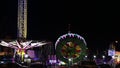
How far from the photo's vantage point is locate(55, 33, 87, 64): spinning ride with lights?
27.9 meters

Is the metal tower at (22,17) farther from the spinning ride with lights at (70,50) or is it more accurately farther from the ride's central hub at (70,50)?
the ride's central hub at (70,50)

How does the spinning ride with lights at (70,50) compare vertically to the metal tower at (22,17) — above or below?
below

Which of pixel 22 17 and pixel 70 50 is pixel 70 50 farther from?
pixel 22 17

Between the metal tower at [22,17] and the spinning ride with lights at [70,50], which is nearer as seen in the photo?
the spinning ride with lights at [70,50]

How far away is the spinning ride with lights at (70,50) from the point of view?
1098 inches

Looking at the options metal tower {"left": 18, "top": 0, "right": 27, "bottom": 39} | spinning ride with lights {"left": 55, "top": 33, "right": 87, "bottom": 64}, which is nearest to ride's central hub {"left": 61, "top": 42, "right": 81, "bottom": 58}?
spinning ride with lights {"left": 55, "top": 33, "right": 87, "bottom": 64}

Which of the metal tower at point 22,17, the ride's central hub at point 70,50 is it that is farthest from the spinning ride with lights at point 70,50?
the metal tower at point 22,17

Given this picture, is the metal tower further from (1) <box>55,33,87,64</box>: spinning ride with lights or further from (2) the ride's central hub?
(2) the ride's central hub

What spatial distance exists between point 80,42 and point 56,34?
50787mm

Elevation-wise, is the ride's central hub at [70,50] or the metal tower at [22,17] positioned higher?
the metal tower at [22,17]

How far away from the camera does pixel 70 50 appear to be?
27.9 m

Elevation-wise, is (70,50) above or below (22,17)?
below

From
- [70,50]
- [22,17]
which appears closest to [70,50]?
[70,50]

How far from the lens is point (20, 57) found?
128 feet
